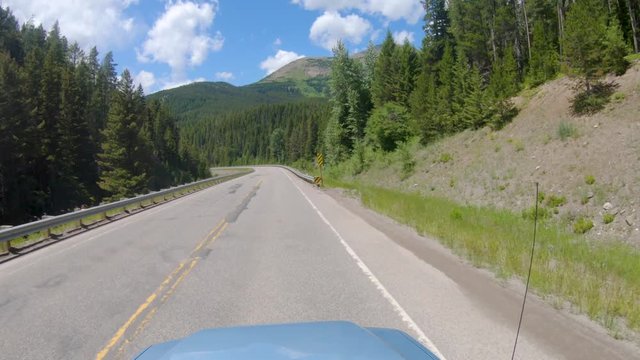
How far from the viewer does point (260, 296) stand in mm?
7957

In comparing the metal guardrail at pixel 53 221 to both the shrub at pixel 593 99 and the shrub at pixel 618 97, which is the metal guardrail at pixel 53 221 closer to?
the shrub at pixel 593 99

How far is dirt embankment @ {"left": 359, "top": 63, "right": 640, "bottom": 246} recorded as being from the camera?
19875 millimetres

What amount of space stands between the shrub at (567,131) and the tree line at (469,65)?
111 inches

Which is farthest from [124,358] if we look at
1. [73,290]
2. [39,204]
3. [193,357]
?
[39,204]

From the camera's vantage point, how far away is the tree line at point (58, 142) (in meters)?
45.6

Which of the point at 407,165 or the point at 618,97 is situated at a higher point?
the point at 618,97

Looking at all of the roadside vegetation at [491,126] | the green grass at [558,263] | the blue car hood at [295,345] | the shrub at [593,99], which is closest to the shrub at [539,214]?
the roadside vegetation at [491,126]

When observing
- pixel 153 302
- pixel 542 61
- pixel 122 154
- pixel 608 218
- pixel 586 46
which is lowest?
pixel 608 218

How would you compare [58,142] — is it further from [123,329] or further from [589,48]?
[123,329]

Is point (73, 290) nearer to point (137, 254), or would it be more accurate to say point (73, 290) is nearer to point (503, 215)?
point (137, 254)

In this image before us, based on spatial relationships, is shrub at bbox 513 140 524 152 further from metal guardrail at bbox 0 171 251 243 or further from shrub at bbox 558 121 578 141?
metal guardrail at bbox 0 171 251 243

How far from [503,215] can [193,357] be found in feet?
66.5

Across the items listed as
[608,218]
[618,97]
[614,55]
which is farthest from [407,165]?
[608,218]

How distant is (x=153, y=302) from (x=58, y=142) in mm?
54175
